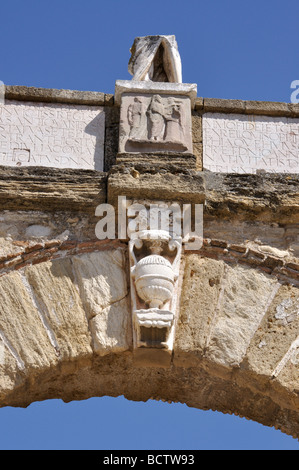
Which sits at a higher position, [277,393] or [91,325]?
[91,325]

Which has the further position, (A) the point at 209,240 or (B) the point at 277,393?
(A) the point at 209,240

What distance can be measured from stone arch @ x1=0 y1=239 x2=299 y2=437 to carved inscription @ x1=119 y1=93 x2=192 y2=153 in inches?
28.3

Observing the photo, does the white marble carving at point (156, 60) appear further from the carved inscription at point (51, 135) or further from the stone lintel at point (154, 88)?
the carved inscription at point (51, 135)

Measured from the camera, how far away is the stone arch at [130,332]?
4.82 meters

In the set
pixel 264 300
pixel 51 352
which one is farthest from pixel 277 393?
pixel 51 352

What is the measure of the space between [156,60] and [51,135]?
1023 millimetres

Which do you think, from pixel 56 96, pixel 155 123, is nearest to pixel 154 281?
pixel 155 123

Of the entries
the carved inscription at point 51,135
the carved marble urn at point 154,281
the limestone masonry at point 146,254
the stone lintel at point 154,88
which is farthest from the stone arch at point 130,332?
the stone lintel at point 154,88

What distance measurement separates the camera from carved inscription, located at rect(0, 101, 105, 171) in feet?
18.5

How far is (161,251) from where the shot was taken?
510 cm

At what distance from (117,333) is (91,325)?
0.15 meters

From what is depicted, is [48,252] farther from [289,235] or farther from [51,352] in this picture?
[289,235]

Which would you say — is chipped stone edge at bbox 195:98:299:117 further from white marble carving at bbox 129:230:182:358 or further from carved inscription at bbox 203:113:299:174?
white marble carving at bbox 129:230:182:358

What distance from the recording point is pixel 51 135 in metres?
5.75
